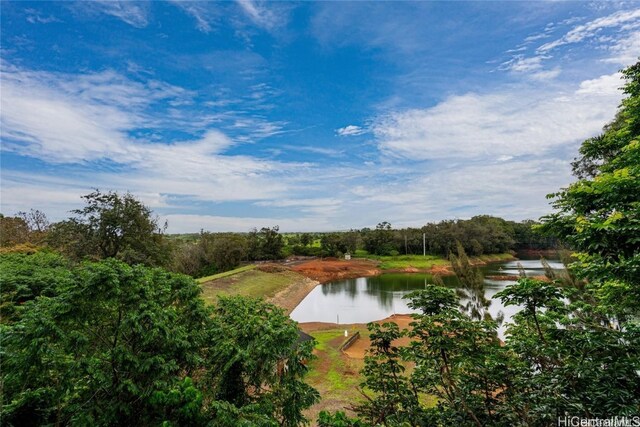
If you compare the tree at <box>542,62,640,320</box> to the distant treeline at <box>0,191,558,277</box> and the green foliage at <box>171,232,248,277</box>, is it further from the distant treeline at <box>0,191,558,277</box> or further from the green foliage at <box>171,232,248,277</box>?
the green foliage at <box>171,232,248,277</box>

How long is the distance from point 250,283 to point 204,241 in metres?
15.2

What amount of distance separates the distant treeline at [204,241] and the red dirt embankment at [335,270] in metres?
8.39

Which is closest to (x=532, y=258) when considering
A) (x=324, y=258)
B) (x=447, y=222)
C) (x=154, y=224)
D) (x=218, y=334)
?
(x=447, y=222)

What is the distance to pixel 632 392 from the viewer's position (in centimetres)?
309

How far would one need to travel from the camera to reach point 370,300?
31797 mm

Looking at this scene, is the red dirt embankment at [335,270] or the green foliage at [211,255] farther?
the red dirt embankment at [335,270]

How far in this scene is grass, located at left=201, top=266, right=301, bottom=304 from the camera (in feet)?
93.7

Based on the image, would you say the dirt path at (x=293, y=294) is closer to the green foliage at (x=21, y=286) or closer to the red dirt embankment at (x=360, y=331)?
the red dirt embankment at (x=360, y=331)

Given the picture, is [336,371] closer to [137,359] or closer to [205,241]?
[137,359]

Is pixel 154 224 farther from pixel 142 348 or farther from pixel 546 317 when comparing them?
pixel 546 317

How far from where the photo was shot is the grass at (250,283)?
28.6 metres

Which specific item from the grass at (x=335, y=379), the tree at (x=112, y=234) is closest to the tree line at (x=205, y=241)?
the tree at (x=112, y=234)

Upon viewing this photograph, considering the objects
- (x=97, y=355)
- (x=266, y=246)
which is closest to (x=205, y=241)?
(x=266, y=246)

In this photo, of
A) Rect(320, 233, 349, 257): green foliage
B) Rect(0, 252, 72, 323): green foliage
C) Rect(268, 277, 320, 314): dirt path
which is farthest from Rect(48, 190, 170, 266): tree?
Rect(320, 233, 349, 257): green foliage
